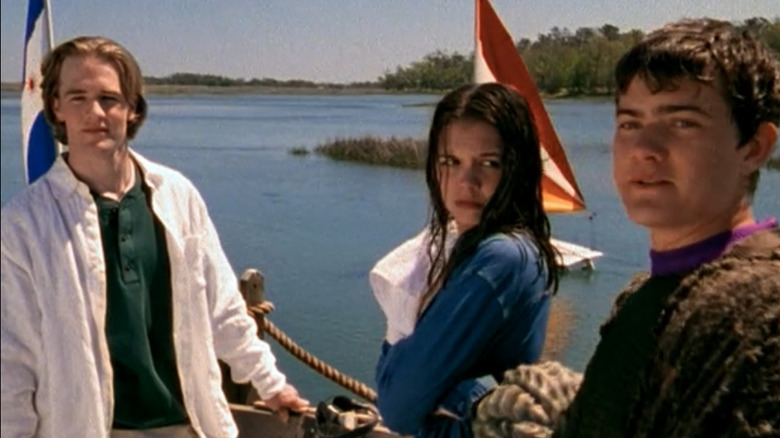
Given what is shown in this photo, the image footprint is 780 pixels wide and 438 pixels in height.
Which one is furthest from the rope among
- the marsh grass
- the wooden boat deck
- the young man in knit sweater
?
the marsh grass

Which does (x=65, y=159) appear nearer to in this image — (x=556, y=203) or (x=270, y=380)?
(x=270, y=380)

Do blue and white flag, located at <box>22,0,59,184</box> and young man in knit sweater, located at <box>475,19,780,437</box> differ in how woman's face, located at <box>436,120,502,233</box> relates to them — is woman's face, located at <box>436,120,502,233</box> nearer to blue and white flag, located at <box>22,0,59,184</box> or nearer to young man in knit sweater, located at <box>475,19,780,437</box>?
young man in knit sweater, located at <box>475,19,780,437</box>

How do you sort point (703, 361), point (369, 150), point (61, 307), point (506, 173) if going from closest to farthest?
point (703, 361) < point (506, 173) < point (61, 307) < point (369, 150)

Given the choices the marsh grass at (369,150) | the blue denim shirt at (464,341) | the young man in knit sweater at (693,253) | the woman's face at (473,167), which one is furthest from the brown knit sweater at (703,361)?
the marsh grass at (369,150)

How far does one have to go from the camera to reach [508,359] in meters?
1.19

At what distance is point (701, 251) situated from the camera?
77cm

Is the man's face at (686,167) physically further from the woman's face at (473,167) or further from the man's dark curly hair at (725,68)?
the woman's face at (473,167)

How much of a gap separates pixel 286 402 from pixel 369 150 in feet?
40.7

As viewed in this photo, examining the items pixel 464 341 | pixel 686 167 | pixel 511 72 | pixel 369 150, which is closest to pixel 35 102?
pixel 464 341

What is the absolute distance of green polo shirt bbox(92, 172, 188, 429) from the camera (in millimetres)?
1570

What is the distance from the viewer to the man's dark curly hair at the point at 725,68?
78 centimetres

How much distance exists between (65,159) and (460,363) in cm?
77

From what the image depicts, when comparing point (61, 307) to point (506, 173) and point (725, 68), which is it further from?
point (725, 68)

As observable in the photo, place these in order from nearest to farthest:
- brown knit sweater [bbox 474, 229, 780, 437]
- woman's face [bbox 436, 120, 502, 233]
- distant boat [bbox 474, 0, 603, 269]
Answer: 1. brown knit sweater [bbox 474, 229, 780, 437]
2. woman's face [bbox 436, 120, 502, 233]
3. distant boat [bbox 474, 0, 603, 269]
